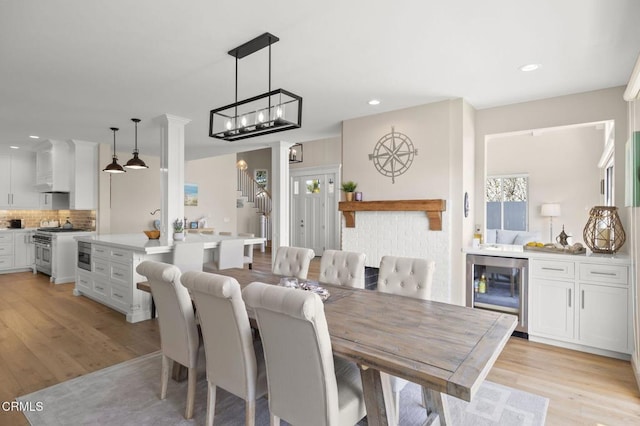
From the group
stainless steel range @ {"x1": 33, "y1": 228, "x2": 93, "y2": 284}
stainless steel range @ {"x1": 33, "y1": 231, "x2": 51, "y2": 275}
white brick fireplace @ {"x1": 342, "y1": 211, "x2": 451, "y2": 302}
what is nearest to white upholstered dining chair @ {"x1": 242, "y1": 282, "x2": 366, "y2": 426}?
white brick fireplace @ {"x1": 342, "y1": 211, "x2": 451, "y2": 302}

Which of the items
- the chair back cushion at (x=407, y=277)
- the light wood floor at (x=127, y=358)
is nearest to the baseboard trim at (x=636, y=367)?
the light wood floor at (x=127, y=358)

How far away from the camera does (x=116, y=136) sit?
5777mm

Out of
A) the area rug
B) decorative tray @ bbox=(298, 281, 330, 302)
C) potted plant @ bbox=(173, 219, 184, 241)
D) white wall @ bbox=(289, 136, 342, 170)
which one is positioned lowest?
the area rug

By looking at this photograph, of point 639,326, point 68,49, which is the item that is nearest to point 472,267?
point 639,326

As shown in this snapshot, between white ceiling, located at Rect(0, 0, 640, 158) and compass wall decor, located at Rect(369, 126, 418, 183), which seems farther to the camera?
compass wall decor, located at Rect(369, 126, 418, 183)

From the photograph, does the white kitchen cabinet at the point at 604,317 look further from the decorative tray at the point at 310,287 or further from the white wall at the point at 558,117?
the decorative tray at the point at 310,287

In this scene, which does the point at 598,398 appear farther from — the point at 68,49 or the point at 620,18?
the point at 68,49

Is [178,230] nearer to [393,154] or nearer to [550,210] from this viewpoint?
[393,154]

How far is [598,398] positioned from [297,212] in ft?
25.0

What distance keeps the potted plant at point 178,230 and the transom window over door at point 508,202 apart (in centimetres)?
664

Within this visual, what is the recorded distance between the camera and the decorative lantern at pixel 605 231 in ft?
11.0

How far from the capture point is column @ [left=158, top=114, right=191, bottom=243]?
4.50 meters

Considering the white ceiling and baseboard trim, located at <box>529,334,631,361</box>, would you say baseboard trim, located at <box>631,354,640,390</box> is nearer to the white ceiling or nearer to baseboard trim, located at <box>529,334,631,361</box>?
baseboard trim, located at <box>529,334,631,361</box>

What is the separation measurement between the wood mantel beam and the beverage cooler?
556 millimetres
